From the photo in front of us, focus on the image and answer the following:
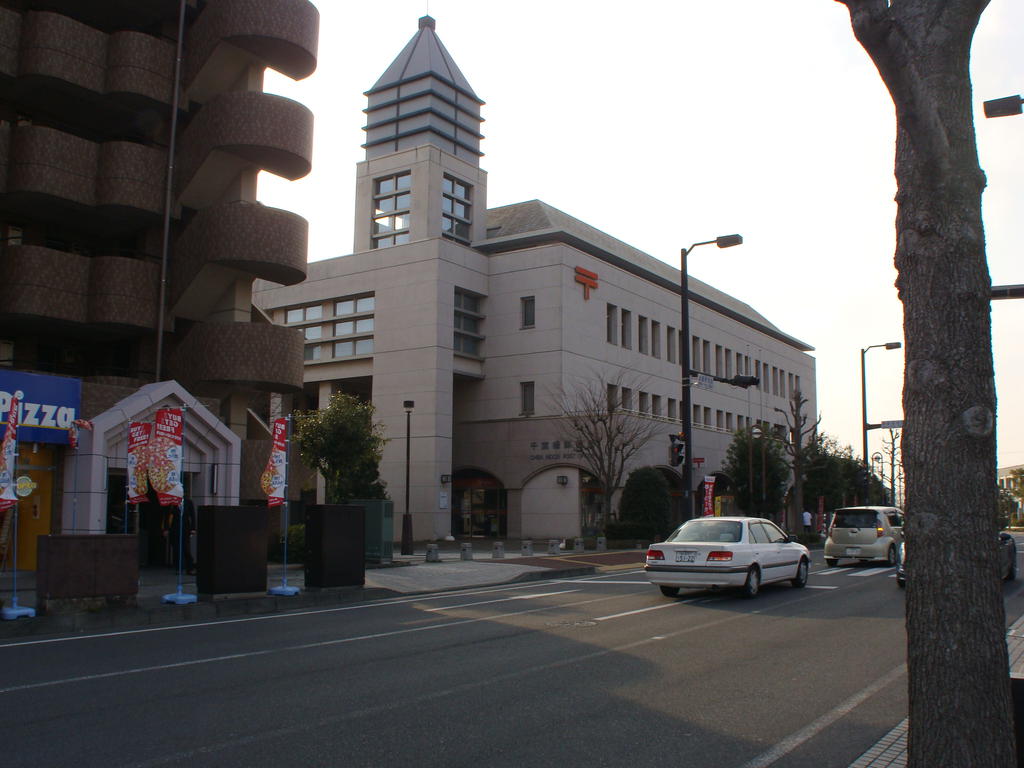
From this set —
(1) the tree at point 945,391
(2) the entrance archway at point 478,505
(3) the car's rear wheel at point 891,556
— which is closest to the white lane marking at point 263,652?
(1) the tree at point 945,391

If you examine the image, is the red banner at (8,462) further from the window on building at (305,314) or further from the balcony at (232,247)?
the window on building at (305,314)

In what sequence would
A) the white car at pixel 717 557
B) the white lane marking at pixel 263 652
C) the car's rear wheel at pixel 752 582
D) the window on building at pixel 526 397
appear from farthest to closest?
the window on building at pixel 526 397 → the car's rear wheel at pixel 752 582 → the white car at pixel 717 557 → the white lane marking at pixel 263 652

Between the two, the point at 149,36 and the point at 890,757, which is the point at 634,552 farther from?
the point at 890,757

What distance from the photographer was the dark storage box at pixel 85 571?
13625 mm

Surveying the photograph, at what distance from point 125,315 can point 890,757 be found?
23335mm

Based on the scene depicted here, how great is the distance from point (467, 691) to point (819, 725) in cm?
311

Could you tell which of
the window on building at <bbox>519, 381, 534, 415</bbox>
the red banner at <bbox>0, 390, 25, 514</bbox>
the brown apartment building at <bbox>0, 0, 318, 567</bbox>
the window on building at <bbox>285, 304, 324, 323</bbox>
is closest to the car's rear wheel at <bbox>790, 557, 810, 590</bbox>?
the brown apartment building at <bbox>0, 0, 318, 567</bbox>

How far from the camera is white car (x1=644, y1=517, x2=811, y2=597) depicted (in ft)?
52.6

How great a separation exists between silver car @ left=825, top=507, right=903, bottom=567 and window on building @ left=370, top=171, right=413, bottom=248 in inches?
1164

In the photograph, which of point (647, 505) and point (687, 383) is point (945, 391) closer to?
point (687, 383)

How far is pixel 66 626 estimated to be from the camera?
13.2 m

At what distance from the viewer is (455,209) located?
162 feet

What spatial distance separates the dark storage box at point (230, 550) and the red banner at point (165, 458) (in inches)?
39.4

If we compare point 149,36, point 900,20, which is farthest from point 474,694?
point 149,36
